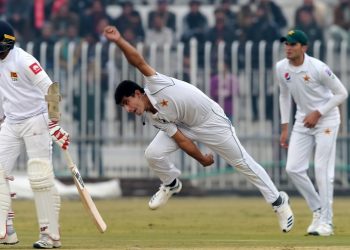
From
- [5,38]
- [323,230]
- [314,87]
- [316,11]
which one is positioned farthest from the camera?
[316,11]

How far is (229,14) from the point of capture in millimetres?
25562

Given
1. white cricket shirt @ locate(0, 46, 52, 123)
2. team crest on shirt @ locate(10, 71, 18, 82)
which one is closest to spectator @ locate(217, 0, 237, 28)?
white cricket shirt @ locate(0, 46, 52, 123)

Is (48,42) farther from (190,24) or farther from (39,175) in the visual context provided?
(39,175)

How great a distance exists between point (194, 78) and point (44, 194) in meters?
11.8

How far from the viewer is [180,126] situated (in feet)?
46.6

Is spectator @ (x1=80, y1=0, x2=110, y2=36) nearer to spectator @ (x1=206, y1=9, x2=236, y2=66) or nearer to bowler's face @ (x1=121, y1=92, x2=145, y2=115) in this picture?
spectator @ (x1=206, y1=9, x2=236, y2=66)

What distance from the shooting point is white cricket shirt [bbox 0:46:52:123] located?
A: 1273 cm

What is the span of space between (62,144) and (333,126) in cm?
418

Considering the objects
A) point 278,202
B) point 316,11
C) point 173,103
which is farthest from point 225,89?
point 173,103

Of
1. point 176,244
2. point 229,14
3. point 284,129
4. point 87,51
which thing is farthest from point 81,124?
point 176,244

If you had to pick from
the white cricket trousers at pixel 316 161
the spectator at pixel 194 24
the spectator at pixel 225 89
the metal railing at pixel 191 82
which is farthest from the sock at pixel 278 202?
the spectator at pixel 194 24

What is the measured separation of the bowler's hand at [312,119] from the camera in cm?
1519

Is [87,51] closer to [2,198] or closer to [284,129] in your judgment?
[284,129]

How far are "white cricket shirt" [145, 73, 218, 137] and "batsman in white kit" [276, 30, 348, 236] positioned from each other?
5.24ft
